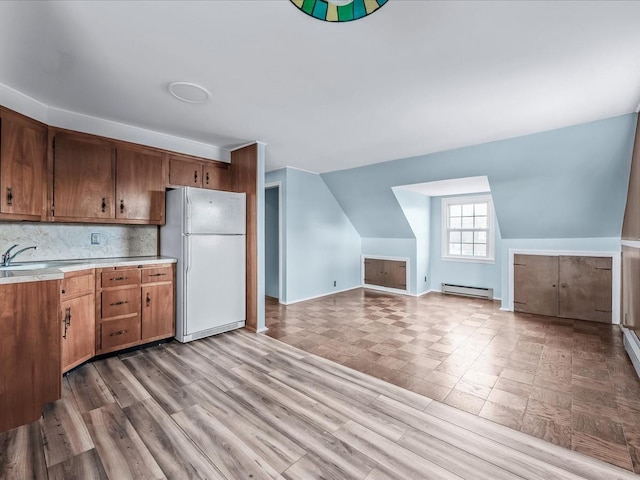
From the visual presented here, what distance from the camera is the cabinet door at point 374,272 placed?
20.8ft

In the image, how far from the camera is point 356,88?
2.42m

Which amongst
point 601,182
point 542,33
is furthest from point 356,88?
point 601,182

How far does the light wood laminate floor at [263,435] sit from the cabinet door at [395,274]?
3.61 meters

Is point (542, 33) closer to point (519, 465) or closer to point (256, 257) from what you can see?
point (519, 465)

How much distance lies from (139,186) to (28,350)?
6.43ft

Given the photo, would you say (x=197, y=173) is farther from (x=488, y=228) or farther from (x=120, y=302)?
(x=488, y=228)

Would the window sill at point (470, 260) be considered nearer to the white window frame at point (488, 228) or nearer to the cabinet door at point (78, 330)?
the white window frame at point (488, 228)

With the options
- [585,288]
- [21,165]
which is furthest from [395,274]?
[21,165]

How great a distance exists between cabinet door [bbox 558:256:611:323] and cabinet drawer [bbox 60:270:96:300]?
592 centimetres

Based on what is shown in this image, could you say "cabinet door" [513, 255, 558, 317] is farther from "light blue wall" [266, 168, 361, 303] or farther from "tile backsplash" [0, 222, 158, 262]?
"tile backsplash" [0, 222, 158, 262]

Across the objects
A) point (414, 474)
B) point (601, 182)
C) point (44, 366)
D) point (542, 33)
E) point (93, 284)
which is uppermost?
point (542, 33)

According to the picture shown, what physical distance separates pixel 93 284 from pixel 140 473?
6.23 feet

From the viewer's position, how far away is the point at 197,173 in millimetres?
3879

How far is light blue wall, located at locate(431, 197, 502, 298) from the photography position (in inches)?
217
